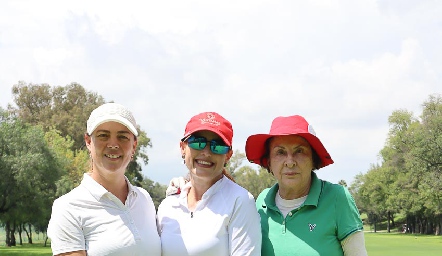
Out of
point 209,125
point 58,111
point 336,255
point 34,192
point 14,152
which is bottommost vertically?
point 336,255

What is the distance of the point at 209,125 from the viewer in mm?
4703

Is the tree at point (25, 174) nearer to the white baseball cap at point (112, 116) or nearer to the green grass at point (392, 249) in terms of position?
the green grass at point (392, 249)

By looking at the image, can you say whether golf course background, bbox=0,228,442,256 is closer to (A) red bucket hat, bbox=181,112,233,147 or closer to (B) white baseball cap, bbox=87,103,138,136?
(A) red bucket hat, bbox=181,112,233,147

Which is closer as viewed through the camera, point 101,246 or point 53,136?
point 101,246

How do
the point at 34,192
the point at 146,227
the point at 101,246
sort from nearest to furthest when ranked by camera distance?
the point at 101,246
the point at 146,227
the point at 34,192

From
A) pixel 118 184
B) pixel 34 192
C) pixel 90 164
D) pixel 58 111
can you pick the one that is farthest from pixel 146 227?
pixel 58 111

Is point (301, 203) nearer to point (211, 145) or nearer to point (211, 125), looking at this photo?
point (211, 145)

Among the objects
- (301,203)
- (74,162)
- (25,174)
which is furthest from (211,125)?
(74,162)

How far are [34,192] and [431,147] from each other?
3732cm

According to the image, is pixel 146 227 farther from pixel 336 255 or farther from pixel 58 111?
pixel 58 111

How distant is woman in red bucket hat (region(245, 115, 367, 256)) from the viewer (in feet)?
15.4

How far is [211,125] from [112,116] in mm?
808

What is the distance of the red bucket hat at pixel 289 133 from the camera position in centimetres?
487

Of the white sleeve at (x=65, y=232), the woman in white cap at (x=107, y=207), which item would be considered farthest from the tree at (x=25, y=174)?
the white sleeve at (x=65, y=232)
